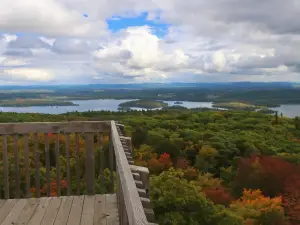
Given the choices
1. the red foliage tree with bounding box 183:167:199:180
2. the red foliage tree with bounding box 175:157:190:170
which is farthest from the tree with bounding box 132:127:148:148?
the red foliage tree with bounding box 183:167:199:180

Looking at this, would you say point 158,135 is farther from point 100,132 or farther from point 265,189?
point 100,132

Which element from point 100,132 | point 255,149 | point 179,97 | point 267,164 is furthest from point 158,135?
point 179,97

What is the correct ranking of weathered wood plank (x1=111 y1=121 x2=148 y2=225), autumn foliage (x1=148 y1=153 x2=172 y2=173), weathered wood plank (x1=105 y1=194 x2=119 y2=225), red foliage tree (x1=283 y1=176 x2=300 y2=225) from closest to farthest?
weathered wood plank (x1=111 y1=121 x2=148 y2=225) → weathered wood plank (x1=105 y1=194 x2=119 y2=225) → red foliage tree (x1=283 y1=176 x2=300 y2=225) → autumn foliage (x1=148 y1=153 x2=172 y2=173)

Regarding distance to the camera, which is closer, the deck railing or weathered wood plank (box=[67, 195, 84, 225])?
the deck railing

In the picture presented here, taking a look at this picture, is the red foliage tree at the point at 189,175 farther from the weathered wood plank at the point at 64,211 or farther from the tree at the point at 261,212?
the weathered wood plank at the point at 64,211

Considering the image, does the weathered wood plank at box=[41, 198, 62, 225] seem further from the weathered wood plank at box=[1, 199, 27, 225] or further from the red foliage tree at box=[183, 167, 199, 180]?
the red foliage tree at box=[183, 167, 199, 180]

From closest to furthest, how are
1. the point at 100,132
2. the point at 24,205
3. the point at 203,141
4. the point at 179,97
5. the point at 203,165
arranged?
the point at 24,205 < the point at 100,132 < the point at 203,165 < the point at 203,141 < the point at 179,97

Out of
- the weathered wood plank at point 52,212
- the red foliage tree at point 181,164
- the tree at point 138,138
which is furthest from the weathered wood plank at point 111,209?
the tree at point 138,138
